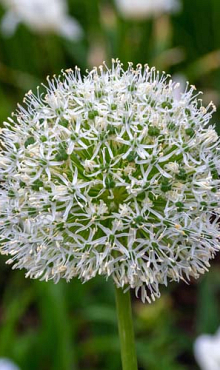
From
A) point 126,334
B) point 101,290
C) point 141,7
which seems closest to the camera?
point 126,334

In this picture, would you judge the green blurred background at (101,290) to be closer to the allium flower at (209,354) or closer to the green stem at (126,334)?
the allium flower at (209,354)

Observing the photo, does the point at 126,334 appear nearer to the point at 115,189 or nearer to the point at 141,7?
the point at 115,189

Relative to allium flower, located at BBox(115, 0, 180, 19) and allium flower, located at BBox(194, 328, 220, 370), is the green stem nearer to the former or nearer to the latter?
allium flower, located at BBox(194, 328, 220, 370)

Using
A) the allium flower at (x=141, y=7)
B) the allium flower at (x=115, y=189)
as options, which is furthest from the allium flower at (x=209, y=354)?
the allium flower at (x=141, y=7)

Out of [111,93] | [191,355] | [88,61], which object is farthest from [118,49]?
[111,93]

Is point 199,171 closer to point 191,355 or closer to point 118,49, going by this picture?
point 191,355

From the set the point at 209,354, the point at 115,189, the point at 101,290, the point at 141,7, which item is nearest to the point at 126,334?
the point at 115,189
